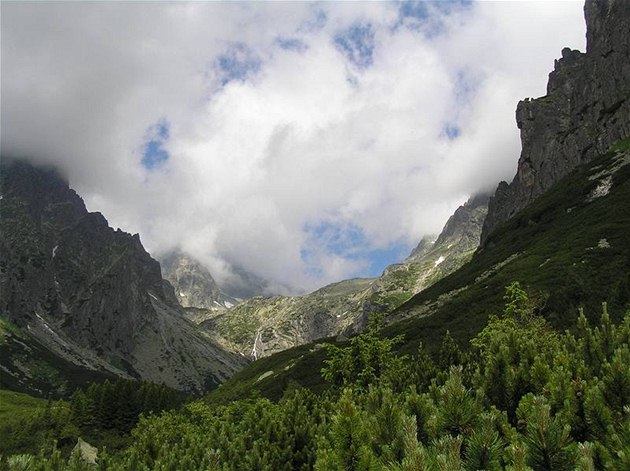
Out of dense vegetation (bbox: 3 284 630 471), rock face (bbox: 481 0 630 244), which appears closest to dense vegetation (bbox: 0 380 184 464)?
dense vegetation (bbox: 3 284 630 471)

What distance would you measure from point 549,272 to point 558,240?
2357 centimetres

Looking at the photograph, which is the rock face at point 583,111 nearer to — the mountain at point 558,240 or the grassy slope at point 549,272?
the mountain at point 558,240

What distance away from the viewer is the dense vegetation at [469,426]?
614 cm

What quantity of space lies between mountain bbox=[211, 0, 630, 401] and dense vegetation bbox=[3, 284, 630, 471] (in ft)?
55.3

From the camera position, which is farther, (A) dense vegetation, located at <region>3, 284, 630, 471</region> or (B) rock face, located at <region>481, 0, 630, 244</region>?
(B) rock face, located at <region>481, 0, 630, 244</region>

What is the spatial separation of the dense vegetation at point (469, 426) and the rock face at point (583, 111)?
465 feet

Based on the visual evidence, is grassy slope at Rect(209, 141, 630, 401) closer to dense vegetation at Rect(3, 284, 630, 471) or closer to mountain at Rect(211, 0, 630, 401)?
mountain at Rect(211, 0, 630, 401)

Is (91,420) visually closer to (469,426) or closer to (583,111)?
(469,426)

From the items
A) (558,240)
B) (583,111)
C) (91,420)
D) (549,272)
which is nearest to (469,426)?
(549,272)

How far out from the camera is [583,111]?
157750mm

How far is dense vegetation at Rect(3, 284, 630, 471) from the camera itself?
6.14 meters

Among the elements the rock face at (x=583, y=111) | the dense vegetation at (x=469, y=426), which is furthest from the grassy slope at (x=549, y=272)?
the rock face at (x=583, y=111)

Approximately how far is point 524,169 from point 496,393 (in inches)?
7687

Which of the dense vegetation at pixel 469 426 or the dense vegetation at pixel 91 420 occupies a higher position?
the dense vegetation at pixel 91 420
